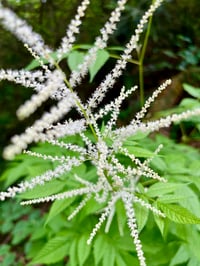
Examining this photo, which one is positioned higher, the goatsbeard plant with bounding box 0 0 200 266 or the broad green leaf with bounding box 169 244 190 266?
the goatsbeard plant with bounding box 0 0 200 266

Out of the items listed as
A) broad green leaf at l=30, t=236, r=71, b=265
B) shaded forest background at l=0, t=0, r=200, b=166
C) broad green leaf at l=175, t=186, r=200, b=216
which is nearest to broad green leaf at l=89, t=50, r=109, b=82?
broad green leaf at l=175, t=186, r=200, b=216

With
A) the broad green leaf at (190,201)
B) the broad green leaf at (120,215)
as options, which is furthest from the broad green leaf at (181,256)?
the broad green leaf at (120,215)

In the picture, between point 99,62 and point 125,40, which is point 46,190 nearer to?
point 99,62

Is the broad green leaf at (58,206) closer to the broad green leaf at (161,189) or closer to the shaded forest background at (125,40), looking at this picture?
the broad green leaf at (161,189)

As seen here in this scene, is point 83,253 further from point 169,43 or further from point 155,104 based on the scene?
point 169,43

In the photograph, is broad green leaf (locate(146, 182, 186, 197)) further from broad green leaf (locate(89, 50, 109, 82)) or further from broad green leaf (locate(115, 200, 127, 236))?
broad green leaf (locate(89, 50, 109, 82))

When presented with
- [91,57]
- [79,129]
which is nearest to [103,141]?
[79,129]
